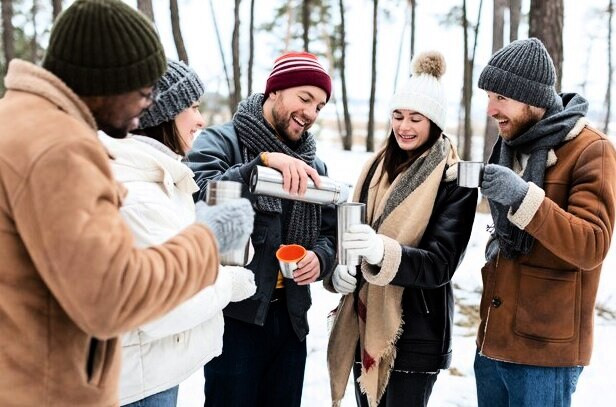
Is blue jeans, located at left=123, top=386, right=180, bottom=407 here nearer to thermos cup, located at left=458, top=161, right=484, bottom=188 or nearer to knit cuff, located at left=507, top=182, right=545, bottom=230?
thermos cup, located at left=458, top=161, right=484, bottom=188

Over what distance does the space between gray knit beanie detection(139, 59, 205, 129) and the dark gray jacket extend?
0.33 metres

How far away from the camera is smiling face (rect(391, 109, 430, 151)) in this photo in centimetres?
246

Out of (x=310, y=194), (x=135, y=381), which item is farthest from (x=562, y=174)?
(x=135, y=381)

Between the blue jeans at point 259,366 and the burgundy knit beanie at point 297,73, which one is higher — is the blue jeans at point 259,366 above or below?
below

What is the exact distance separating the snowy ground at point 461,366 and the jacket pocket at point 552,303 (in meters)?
1.58

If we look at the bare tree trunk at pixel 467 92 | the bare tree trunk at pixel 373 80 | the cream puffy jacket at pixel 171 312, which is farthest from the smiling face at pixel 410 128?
the bare tree trunk at pixel 373 80

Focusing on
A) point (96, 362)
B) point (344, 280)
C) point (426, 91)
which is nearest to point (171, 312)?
point (96, 362)

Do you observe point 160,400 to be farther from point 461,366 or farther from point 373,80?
point 373,80

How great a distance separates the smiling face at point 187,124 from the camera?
2025 mm

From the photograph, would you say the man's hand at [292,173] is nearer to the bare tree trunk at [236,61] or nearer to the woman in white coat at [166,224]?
the woman in white coat at [166,224]

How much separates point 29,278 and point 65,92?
41cm

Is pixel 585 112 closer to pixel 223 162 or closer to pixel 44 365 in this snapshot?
pixel 223 162

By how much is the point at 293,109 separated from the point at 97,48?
1285mm

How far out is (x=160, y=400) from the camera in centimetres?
183
